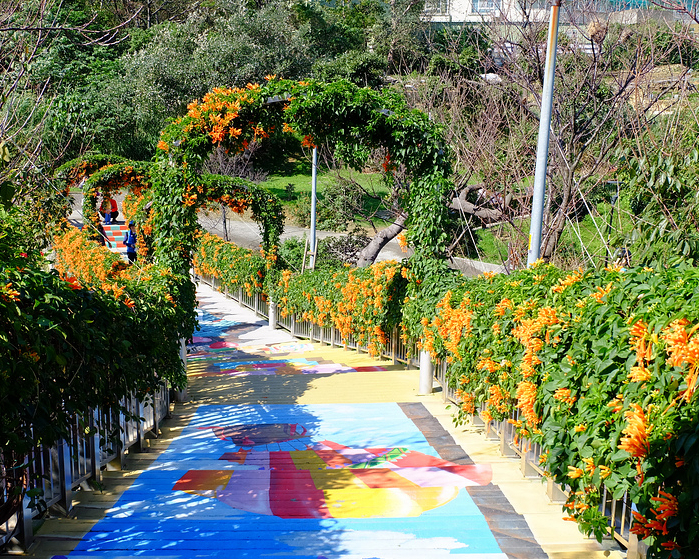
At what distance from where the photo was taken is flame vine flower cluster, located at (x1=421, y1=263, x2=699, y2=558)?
8.63 feet

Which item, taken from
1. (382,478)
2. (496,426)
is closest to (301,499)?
(382,478)

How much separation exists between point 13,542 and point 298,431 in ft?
10.7

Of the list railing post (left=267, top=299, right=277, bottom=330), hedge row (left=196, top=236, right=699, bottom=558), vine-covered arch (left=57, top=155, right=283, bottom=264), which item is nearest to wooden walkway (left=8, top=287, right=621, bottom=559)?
hedge row (left=196, top=236, right=699, bottom=558)

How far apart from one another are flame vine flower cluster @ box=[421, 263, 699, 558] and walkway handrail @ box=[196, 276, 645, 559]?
0.39ft

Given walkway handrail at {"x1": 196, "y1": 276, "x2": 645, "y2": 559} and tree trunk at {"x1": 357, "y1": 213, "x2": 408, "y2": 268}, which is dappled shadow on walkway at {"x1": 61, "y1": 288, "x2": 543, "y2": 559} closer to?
walkway handrail at {"x1": 196, "y1": 276, "x2": 645, "y2": 559}

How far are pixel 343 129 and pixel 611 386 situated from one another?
6621 mm

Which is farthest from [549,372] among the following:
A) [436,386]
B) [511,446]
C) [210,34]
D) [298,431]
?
[210,34]

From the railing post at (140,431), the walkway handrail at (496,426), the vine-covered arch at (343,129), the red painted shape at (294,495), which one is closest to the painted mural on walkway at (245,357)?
the walkway handrail at (496,426)

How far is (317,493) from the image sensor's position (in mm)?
4652

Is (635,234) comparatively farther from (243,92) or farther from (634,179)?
(243,92)

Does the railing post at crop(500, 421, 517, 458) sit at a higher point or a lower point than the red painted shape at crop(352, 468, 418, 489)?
higher

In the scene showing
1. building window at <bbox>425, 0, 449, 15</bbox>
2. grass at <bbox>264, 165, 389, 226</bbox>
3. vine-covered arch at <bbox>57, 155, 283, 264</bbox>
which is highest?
building window at <bbox>425, 0, 449, 15</bbox>

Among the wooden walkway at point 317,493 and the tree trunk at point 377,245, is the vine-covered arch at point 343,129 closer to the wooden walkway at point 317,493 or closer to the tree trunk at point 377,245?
the wooden walkway at point 317,493

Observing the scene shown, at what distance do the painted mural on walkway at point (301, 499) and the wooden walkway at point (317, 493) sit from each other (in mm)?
12
